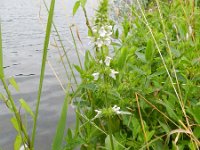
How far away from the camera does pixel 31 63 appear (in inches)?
262

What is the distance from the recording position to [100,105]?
6.39 ft

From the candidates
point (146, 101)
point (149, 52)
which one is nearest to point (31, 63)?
point (149, 52)

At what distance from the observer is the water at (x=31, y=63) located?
3.72m

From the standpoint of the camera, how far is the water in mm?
3721

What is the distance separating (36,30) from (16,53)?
2215 millimetres

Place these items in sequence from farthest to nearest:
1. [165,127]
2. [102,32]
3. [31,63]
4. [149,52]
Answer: [31,63]
[149,52]
[165,127]
[102,32]

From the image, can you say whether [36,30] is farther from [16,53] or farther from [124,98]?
[124,98]

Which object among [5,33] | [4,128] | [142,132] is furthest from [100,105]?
[5,33]

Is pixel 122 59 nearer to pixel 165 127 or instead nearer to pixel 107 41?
pixel 165 127

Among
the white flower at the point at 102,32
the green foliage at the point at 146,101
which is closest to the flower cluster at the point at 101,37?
the white flower at the point at 102,32

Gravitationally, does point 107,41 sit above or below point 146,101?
above

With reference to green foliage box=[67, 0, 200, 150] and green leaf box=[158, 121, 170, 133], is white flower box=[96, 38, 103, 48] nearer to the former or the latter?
green foliage box=[67, 0, 200, 150]

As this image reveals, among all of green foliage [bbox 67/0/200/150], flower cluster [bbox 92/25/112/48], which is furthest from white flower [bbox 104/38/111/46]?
green foliage [bbox 67/0/200/150]

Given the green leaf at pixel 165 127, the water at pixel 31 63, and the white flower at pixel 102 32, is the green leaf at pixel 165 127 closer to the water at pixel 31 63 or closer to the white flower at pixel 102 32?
the white flower at pixel 102 32
